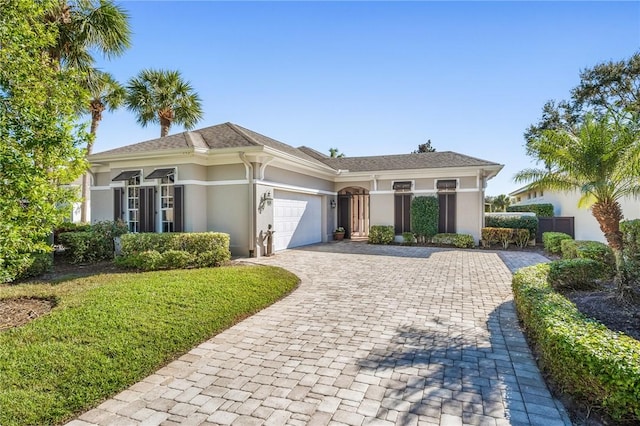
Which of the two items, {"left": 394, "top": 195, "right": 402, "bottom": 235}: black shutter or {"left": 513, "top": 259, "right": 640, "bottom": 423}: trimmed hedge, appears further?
{"left": 394, "top": 195, "right": 402, "bottom": 235}: black shutter

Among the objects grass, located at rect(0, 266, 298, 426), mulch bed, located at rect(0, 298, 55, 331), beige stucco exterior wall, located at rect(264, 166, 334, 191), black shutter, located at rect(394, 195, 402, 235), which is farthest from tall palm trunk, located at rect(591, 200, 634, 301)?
black shutter, located at rect(394, 195, 402, 235)

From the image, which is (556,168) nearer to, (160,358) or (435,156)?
(160,358)

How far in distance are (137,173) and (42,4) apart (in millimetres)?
7715

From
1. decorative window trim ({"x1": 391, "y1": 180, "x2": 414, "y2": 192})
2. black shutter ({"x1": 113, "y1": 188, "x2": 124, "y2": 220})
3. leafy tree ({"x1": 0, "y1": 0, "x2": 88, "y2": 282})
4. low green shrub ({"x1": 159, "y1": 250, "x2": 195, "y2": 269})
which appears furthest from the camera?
decorative window trim ({"x1": 391, "y1": 180, "x2": 414, "y2": 192})

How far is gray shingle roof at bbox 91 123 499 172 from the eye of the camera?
41.4ft

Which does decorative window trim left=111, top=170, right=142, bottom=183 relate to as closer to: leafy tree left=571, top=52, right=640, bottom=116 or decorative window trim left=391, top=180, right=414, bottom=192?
decorative window trim left=391, top=180, right=414, bottom=192

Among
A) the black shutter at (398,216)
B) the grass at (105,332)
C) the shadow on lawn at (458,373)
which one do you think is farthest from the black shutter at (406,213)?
the shadow on lawn at (458,373)

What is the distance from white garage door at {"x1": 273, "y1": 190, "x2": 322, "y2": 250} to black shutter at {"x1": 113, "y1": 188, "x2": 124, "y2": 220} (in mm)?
6011

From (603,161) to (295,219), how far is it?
11.1 metres

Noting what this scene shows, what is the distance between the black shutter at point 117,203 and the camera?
13336 mm

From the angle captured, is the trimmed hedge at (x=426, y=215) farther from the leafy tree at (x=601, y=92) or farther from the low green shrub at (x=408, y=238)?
the leafy tree at (x=601, y=92)

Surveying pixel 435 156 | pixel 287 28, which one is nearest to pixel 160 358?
pixel 287 28

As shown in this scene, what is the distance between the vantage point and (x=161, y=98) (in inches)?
742

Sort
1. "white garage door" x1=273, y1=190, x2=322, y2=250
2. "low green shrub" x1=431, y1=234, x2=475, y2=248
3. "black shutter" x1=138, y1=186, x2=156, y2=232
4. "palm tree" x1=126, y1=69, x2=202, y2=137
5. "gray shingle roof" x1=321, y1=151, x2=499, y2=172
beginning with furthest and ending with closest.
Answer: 1. "palm tree" x1=126, y1=69, x2=202, y2=137
2. "gray shingle roof" x1=321, y1=151, x2=499, y2=172
3. "low green shrub" x1=431, y1=234, x2=475, y2=248
4. "white garage door" x1=273, y1=190, x2=322, y2=250
5. "black shutter" x1=138, y1=186, x2=156, y2=232
